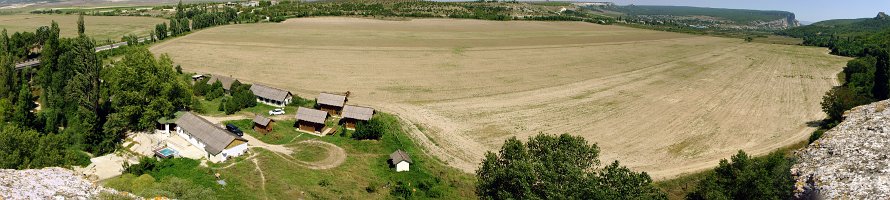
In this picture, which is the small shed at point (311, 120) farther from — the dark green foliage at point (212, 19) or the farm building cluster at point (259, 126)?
the dark green foliage at point (212, 19)

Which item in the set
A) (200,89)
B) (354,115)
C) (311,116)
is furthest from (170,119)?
(354,115)

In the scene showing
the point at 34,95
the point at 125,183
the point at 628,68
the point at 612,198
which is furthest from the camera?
the point at 628,68

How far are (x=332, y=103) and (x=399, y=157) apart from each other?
18999mm

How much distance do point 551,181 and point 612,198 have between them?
11.0 ft

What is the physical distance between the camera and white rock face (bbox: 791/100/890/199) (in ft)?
80.0

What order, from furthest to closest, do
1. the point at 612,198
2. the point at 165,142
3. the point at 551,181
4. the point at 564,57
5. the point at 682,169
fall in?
the point at 564,57 < the point at 165,142 < the point at 682,169 < the point at 551,181 < the point at 612,198

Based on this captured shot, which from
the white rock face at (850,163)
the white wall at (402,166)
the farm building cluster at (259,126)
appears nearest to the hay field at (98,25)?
the farm building cluster at (259,126)

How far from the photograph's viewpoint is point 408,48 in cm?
10644

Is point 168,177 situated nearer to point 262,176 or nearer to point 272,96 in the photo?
point 262,176

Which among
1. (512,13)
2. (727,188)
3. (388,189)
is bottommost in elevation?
(388,189)

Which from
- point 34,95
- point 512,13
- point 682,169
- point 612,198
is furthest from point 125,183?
point 512,13

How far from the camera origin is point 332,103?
190 ft

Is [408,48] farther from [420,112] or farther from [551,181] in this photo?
[551,181]

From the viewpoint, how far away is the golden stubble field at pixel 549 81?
164 ft
